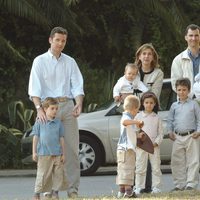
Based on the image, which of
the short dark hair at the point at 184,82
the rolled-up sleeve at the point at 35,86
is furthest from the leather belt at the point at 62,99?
the short dark hair at the point at 184,82

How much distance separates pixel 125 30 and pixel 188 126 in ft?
40.7

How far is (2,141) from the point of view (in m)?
20.6

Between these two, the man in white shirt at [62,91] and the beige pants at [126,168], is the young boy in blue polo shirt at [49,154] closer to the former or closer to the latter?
the man in white shirt at [62,91]

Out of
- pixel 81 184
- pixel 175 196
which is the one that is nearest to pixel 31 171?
pixel 81 184

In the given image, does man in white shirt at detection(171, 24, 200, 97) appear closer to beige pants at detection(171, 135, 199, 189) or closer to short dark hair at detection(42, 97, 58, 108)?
beige pants at detection(171, 135, 199, 189)

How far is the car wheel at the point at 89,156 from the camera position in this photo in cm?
1741

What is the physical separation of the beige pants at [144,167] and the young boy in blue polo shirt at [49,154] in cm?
129

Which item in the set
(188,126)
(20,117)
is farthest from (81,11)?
(188,126)

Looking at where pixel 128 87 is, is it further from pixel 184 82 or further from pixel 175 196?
pixel 175 196

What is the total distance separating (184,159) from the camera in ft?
42.4

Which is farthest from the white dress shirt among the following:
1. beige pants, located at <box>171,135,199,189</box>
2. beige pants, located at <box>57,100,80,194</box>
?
beige pants, located at <box>171,135,199,189</box>

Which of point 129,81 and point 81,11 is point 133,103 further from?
point 81,11

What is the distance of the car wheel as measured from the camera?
1741 centimetres

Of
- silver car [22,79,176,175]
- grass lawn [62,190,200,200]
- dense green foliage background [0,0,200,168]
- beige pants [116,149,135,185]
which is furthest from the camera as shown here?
dense green foliage background [0,0,200,168]
